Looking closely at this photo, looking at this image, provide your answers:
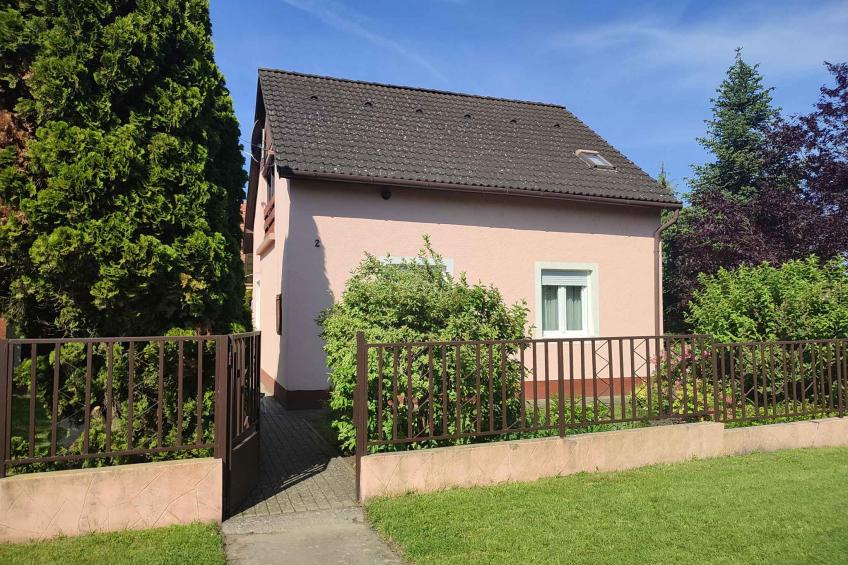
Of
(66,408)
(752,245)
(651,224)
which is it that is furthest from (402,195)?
(752,245)

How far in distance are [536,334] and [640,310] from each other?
259 cm

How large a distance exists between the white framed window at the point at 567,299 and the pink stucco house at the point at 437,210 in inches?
1.0

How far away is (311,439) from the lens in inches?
286

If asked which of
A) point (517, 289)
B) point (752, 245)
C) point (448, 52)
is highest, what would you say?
point (448, 52)

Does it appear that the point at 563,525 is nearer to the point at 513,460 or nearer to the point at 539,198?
the point at 513,460

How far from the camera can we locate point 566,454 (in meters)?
5.51

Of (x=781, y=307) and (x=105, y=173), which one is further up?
(x=105, y=173)

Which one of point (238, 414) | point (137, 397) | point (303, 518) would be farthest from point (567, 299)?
point (137, 397)

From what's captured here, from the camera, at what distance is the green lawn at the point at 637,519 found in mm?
3771

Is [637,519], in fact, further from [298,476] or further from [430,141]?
[430,141]

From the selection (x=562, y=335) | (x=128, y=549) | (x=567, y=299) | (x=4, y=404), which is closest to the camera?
(x=128, y=549)

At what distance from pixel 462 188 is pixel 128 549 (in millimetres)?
7816

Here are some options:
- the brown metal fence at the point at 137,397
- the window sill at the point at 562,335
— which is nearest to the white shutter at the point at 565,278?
the window sill at the point at 562,335

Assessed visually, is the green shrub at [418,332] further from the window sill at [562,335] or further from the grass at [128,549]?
the window sill at [562,335]
